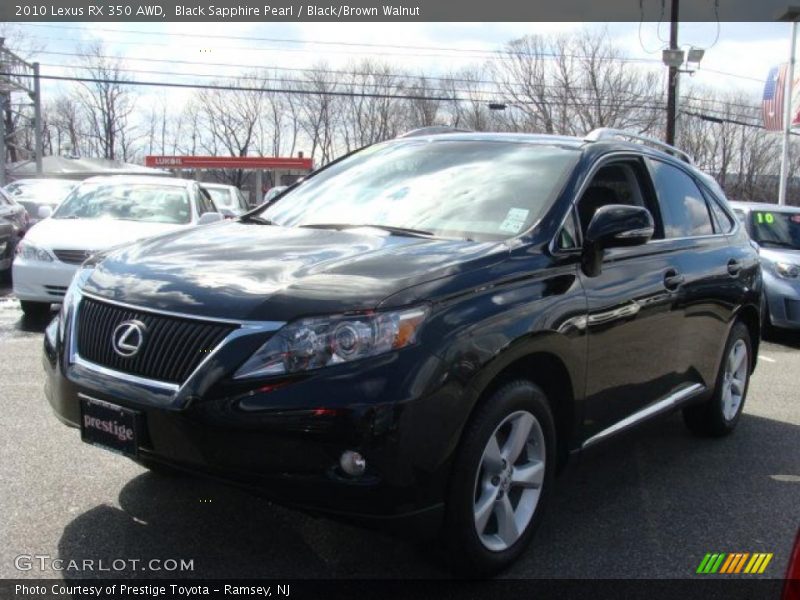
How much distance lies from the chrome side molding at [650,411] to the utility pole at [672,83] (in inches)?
678

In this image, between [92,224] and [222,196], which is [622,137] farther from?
[222,196]

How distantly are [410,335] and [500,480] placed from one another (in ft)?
2.61

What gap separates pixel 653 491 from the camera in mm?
4113

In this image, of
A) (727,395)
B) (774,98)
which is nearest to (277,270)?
(727,395)

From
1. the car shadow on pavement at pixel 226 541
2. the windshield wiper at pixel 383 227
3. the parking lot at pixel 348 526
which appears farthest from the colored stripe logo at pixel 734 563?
the windshield wiper at pixel 383 227

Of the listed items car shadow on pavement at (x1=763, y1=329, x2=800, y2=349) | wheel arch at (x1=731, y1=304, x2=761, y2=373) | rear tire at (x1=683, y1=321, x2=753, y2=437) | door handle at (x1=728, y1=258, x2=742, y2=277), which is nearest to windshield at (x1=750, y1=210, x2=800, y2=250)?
car shadow on pavement at (x1=763, y1=329, x2=800, y2=349)

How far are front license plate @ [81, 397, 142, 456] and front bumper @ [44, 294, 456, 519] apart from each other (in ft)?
0.49

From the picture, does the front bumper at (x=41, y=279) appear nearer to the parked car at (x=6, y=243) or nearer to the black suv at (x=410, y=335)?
the parked car at (x=6, y=243)

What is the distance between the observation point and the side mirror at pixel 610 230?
134 inches

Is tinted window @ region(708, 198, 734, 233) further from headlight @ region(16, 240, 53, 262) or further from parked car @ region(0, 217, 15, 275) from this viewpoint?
parked car @ region(0, 217, 15, 275)

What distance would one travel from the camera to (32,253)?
312 inches

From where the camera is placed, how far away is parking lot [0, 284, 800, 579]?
3.13m

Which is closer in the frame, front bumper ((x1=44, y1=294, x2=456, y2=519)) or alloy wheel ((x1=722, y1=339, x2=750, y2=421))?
front bumper ((x1=44, y1=294, x2=456, y2=519))

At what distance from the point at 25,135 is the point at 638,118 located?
4858cm
